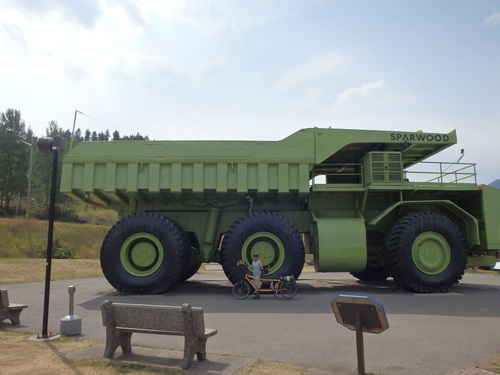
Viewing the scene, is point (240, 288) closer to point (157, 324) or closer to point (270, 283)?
point (270, 283)

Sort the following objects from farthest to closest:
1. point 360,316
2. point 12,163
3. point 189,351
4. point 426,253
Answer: point 12,163, point 426,253, point 189,351, point 360,316

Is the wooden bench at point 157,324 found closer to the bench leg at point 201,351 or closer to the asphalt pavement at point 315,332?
the bench leg at point 201,351

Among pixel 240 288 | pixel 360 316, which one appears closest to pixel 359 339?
pixel 360 316

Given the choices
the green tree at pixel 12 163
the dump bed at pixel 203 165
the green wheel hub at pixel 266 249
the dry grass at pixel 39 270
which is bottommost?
the dry grass at pixel 39 270

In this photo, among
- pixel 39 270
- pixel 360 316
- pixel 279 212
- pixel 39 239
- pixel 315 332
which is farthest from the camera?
pixel 39 239

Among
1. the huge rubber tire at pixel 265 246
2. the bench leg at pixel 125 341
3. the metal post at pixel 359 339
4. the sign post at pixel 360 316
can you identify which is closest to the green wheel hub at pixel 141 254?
the huge rubber tire at pixel 265 246

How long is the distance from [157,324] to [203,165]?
7.18 metres

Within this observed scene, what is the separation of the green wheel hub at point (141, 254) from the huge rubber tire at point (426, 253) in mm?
6775

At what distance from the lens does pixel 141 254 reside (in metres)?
11.6

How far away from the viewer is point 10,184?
1965 inches

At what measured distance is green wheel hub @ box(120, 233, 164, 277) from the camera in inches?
451

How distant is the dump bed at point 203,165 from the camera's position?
11555 millimetres

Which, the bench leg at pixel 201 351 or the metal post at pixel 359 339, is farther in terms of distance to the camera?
the bench leg at pixel 201 351

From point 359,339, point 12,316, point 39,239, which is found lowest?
point 12,316
